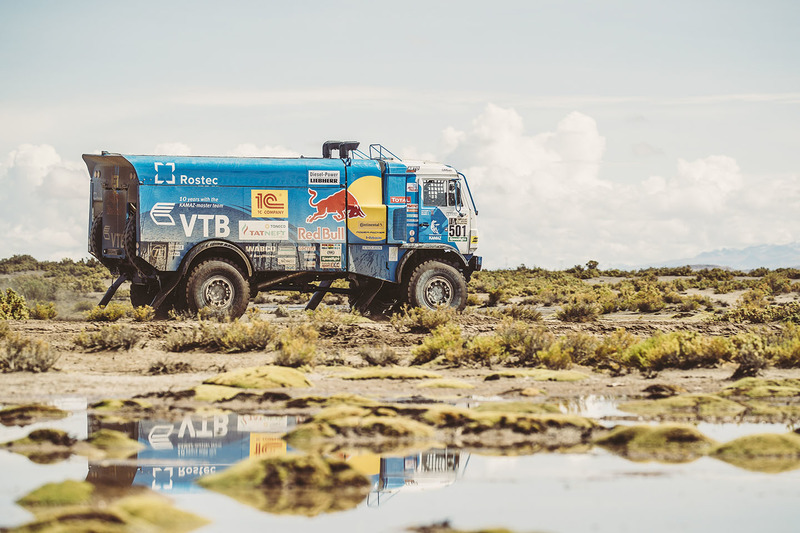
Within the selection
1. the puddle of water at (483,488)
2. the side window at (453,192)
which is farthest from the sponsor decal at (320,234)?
the puddle of water at (483,488)

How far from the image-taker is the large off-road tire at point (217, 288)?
69.6 feet

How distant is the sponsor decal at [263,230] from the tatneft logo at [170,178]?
1220 mm

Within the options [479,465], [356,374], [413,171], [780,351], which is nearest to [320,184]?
[413,171]

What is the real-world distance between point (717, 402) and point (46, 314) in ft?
61.3

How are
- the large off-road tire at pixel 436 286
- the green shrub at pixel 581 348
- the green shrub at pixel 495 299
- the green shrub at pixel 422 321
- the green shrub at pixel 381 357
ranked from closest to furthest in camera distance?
the green shrub at pixel 381 357, the green shrub at pixel 581 348, the green shrub at pixel 422 321, the large off-road tire at pixel 436 286, the green shrub at pixel 495 299

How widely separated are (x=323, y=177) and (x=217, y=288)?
3.34 meters

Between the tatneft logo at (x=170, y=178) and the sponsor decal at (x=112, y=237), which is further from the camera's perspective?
A: the sponsor decal at (x=112, y=237)

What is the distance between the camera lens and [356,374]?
13898 millimetres

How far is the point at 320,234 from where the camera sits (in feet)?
71.2

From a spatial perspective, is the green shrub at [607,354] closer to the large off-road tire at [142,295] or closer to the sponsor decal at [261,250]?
the sponsor decal at [261,250]

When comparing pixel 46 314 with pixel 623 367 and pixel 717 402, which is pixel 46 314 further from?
pixel 717 402

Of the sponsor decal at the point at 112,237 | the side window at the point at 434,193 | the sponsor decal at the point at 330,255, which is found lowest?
the sponsor decal at the point at 330,255

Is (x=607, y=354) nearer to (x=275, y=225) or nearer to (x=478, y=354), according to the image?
(x=478, y=354)

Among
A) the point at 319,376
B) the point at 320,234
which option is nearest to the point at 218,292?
the point at 320,234
